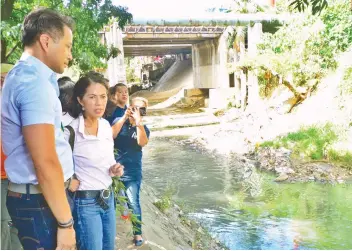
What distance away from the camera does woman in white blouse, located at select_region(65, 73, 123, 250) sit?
5.95ft

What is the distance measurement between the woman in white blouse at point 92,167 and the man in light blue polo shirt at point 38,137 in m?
0.41

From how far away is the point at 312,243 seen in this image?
467cm

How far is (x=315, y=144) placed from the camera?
8.62 meters

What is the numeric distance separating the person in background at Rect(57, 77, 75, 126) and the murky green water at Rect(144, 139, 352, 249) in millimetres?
3155

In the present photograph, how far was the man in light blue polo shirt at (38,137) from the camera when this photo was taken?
1.25 m

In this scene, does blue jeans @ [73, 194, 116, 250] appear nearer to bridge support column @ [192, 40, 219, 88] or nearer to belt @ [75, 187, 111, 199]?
belt @ [75, 187, 111, 199]

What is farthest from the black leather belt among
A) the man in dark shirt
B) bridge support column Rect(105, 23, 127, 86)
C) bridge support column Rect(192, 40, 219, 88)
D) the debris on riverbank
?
bridge support column Rect(192, 40, 219, 88)

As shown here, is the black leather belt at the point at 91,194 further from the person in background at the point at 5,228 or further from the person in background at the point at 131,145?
the person in background at the point at 131,145

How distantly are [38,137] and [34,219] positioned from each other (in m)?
0.31

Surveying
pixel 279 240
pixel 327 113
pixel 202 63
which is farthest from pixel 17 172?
pixel 202 63

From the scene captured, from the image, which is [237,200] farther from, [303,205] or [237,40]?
[237,40]

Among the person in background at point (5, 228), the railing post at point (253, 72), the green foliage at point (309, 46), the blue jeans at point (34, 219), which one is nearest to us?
the blue jeans at point (34, 219)

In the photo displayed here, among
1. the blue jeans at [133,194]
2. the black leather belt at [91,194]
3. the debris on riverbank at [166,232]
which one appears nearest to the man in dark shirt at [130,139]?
the blue jeans at [133,194]

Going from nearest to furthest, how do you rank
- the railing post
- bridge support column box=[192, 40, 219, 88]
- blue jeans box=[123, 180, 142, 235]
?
blue jeans box=[123, 180, 142, 235] < the railing post < bridge support column box=[192, 40, 219, 88]
